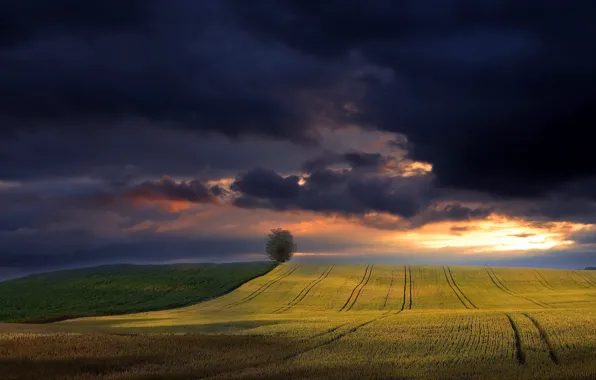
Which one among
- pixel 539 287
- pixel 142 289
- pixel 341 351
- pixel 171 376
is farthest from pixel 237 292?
pixel 171 376

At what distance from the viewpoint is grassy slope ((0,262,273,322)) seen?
6588 centimetres

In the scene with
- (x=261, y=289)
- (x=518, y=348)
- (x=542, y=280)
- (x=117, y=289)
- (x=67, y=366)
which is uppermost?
(x=542, y=280)

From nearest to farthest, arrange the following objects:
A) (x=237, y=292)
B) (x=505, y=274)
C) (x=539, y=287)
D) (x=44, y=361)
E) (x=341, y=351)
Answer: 1. (x=44, y=361)
2. (x=341, y=351)
3. (x=237, y=292)
4. (x=539, y=287)
5. (x=505, y=274)

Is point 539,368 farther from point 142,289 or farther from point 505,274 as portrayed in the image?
point 505,274

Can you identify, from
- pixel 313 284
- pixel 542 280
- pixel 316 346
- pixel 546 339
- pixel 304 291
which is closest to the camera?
pixel 316 346

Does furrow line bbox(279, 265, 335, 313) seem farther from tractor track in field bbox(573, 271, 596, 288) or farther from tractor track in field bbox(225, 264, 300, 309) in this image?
tractor track in field bbox(573, 271, 596, 288)

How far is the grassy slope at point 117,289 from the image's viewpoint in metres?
65.9

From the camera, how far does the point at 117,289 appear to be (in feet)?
266

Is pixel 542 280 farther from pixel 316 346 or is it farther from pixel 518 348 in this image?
pixel 316 346

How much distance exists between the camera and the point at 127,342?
3112 centimetres

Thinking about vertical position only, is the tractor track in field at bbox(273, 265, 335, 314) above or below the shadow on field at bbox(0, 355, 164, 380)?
above

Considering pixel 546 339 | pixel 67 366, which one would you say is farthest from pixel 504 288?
pixel 67 366

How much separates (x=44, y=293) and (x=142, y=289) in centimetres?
1304

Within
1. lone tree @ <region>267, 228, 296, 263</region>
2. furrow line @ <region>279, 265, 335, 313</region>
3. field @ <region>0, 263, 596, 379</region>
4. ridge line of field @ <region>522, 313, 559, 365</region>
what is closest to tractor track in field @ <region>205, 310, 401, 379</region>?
field @ <region>0, 263, 596, 379</region>
